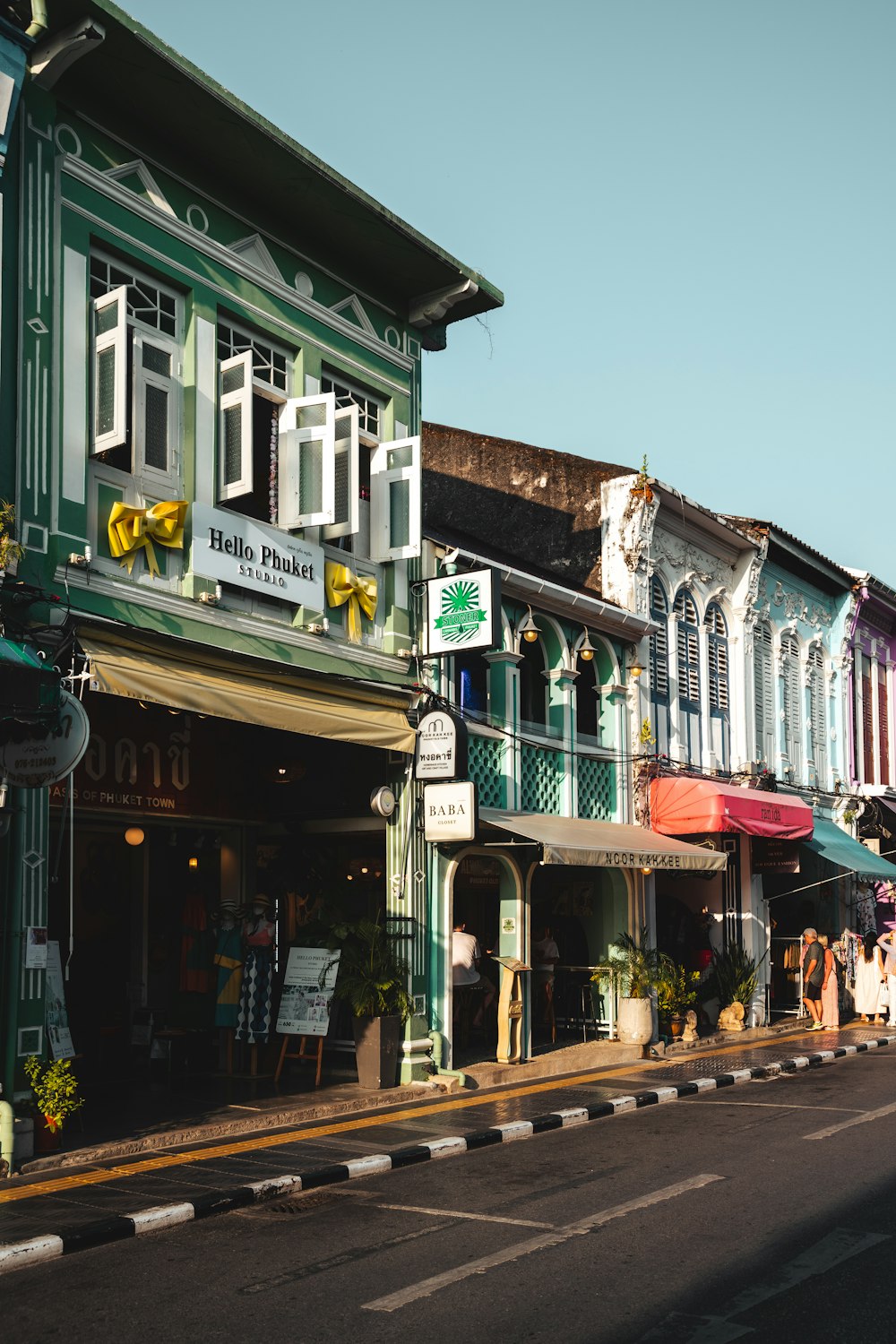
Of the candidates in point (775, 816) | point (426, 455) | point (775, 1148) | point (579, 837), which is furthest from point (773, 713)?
point (775, 1148)

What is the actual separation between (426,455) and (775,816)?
9.50 meters

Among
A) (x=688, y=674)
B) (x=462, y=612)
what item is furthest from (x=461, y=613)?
(x=688, y=674)

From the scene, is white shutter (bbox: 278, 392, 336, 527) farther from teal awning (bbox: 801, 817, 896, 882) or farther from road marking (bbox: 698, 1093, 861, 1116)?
teal awning (bbox: 801, 817, 896, 882)

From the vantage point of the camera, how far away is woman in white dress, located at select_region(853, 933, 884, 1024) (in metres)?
23.4

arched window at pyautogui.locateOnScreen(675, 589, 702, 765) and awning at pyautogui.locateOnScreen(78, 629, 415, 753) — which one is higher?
arched window at pyautogui.locateOnScreen(675, 589, 702, 765)

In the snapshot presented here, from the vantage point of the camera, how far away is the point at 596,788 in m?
19.2

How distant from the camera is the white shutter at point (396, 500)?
49.1 ft

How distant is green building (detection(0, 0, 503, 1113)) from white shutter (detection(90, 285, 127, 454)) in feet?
0.08

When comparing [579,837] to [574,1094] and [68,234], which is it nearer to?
[574,1094]

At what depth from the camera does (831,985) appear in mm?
22344

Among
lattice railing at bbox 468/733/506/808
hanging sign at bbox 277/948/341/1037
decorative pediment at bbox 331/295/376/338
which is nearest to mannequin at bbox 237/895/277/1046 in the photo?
hanging sign at bbox 277/948/341/1037

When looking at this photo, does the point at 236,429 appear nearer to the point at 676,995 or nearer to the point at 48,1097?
the point at 48,1097

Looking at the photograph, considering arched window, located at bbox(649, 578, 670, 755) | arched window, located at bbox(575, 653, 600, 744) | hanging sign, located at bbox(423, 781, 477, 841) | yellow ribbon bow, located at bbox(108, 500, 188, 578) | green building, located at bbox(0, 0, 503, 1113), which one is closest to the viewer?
green building, located at bbox(0, 0, 503, 1113)

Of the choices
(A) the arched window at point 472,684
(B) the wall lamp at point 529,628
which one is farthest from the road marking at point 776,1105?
(B) the wall lamp at point 529,628
